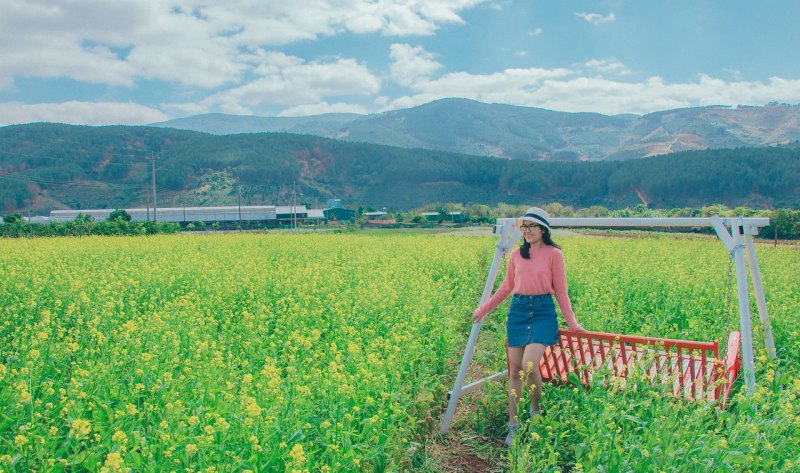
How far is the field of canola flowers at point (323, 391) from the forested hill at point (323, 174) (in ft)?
266

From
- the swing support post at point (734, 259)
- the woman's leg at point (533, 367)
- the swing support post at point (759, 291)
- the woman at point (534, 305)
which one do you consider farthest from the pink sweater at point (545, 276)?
the swing support post at point (759, 291)

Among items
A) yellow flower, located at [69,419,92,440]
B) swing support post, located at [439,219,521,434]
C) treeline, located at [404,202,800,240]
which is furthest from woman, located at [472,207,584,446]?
yellow flower, located at [69,419,92,440]

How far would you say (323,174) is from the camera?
430 ft

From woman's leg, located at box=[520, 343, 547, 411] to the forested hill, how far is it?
8547 centimetres

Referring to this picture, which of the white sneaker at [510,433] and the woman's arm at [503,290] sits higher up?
the woman's arm at [503,290]

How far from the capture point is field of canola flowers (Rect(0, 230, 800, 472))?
3.78m

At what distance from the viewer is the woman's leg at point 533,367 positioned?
5.25 m

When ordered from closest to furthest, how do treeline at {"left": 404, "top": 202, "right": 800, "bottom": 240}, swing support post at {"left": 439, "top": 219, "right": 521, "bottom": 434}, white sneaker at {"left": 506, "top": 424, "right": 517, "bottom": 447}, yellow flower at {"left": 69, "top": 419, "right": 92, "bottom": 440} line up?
yellow flower at {"left": 69, "top": 419, "right": 92, "bottom": 440} → white sneaker at {"left": 506, "top": 424, "right": 517, "bottom": 447} → swing support post at {"left": 439, "top": 219, "right": 521, "bottom": 434} → treeline at {"left": 404, "top": 202, "right": 800, "bottom": 240}

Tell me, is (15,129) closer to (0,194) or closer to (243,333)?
(0,194)

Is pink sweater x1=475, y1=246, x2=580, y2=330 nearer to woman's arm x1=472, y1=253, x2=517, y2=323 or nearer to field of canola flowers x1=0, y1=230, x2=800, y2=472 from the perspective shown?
woman's arm x1=472, y1=253, x2=517, y2=323

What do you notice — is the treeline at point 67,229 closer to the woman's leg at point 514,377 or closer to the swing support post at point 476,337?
the swing support post at point 476,337

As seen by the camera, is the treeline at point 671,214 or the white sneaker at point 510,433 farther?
the treeline at point 671,214

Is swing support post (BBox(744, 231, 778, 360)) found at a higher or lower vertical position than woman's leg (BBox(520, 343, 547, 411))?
higher

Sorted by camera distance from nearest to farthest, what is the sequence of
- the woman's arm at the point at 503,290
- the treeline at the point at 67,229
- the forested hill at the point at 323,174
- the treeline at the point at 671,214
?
1. the woman's arm at the point at 503,290
2. the treeline at the point at 67,229
3. the treeline at the point at 671,214
4. the forested hill at the point at 323,174
